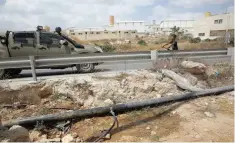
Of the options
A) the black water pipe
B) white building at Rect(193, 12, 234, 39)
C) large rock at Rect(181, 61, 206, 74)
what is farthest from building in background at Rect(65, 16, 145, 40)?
the black water pipe

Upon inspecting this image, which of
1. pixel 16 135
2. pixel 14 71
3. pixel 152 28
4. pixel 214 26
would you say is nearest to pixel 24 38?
pixel 14 71

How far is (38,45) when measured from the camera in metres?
8.74

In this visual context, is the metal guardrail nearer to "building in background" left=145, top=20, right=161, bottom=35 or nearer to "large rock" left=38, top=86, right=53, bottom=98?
"large rock" left=38, top=86, right=53, bottom=98

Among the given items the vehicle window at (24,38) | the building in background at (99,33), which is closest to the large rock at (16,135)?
the vehicle window at (24,38)

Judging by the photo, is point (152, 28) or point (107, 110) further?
point (152, 28)

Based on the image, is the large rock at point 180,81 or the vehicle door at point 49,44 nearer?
the large rock at point 180,81

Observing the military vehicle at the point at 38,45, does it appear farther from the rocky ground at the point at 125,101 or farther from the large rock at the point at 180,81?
the large rock at the point at 180,81

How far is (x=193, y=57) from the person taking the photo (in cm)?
848

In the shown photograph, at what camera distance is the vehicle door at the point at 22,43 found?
8.41m

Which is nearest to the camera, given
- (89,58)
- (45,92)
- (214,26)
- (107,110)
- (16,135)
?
(16,135)

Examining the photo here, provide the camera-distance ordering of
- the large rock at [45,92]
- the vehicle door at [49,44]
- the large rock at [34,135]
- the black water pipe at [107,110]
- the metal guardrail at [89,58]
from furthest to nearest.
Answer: the vehicle door at [49,44] < the metal guardrail at [89,58] < the large rock at [45,92] < the black water pipe at [107,110] < the large rock at [34,135]

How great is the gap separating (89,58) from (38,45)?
2.79 metres

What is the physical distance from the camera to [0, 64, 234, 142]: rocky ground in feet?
15.0

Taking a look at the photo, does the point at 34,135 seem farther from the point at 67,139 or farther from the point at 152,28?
the point at 152,28
